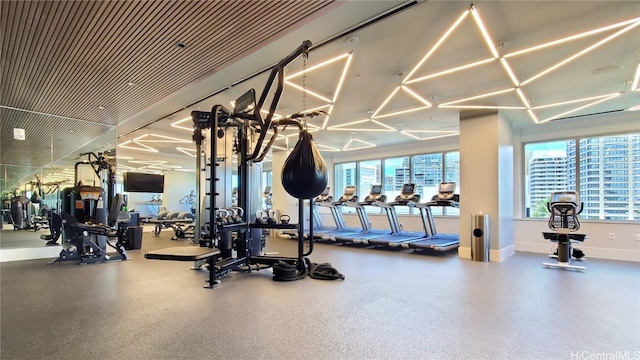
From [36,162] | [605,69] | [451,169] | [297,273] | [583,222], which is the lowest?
[297,273]

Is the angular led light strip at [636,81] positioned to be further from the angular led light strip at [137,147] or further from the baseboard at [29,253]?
the angular led light strip at [137,147]

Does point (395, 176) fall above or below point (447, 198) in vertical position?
above

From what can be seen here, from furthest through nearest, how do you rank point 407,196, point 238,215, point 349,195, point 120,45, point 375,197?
1. point 349,195
2. point 375,197
3. point 407,196
4. point 238,215
5. point 120,45

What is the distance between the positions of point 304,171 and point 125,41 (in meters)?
2.63

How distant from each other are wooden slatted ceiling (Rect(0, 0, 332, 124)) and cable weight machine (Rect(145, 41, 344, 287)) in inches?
22.5

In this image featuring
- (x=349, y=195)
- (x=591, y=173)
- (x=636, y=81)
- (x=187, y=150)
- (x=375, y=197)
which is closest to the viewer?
(x=636, y=81)

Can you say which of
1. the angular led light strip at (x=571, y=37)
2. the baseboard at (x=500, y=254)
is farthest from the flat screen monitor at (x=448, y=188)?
the angular led light strip at (x=571, y=37)

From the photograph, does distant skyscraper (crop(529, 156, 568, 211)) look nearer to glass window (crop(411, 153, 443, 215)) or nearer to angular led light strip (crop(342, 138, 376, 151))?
glass window (crop(411, 153, 443, 215))

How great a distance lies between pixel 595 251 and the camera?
6770 millimetres

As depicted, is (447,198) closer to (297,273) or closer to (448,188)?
(448,188)

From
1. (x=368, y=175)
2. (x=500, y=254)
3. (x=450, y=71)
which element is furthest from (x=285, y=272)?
(x=368, y=175)

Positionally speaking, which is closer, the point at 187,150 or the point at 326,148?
the point at 326,148

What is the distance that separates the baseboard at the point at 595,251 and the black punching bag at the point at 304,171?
6206 millimetres

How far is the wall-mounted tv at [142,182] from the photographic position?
12.5 m
